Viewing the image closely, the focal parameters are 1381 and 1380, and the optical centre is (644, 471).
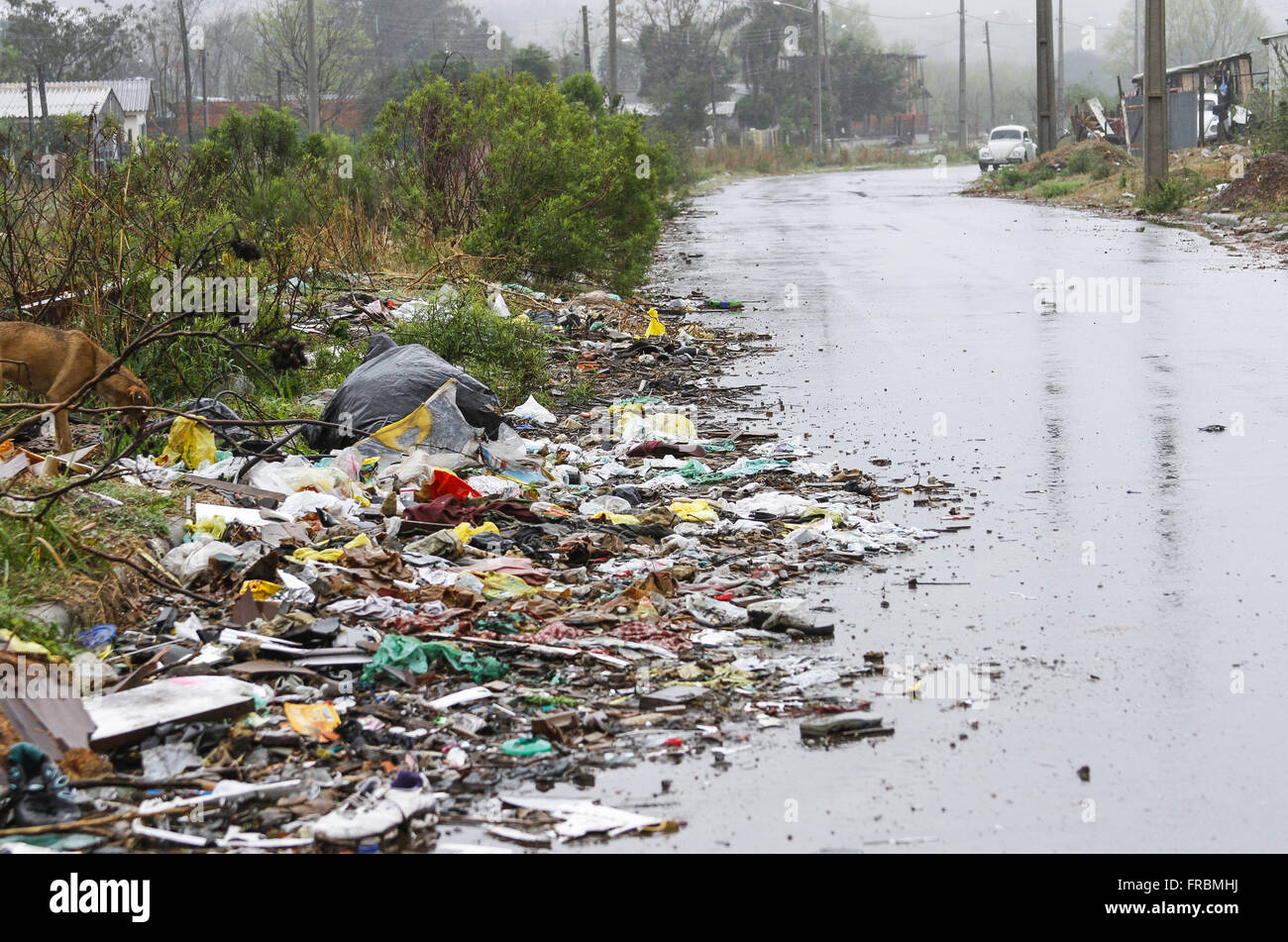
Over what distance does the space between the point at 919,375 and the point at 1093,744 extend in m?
6.99

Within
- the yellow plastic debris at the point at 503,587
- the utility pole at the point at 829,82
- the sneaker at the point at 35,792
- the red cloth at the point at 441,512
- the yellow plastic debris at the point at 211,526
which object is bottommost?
the sneaker at the point at 35,792

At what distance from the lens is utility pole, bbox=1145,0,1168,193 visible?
25.9 m

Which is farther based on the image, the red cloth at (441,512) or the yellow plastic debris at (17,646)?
the red cloth at (441,512)

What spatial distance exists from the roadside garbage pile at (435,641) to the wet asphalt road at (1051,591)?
0.26 m

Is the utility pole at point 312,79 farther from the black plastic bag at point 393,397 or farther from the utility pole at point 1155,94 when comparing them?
the black plastic bag at point 393,397

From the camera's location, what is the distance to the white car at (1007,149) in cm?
5116

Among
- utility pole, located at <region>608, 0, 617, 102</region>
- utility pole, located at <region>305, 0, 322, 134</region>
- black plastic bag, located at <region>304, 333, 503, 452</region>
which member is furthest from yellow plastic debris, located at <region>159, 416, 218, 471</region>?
utility pole, located at <region>608, 0, 617, 102</region>

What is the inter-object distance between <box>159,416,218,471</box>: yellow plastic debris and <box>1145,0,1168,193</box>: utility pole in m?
22.5

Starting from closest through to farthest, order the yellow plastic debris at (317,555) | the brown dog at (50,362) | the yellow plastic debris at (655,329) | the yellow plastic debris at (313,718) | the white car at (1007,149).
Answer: the yellow plastic debris at (313,718) < the yellow plastic debris at (317,555) < the brown dog at (50,362) < the yellow plastic debris at (655,329) < the white car at (1007,149)

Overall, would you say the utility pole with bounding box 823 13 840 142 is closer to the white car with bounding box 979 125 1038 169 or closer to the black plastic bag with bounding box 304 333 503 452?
the white car with bounding box 979 125 1038 169

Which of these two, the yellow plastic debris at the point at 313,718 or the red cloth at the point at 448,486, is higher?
the red cloth at the point at 448,486

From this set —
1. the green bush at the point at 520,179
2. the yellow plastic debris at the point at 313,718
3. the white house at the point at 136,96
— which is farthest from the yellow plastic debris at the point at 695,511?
the white house at the point at 136,96

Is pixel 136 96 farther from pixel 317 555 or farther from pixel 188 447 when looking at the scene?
pixel 317 555

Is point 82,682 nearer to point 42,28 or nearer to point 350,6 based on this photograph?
point 42,28
